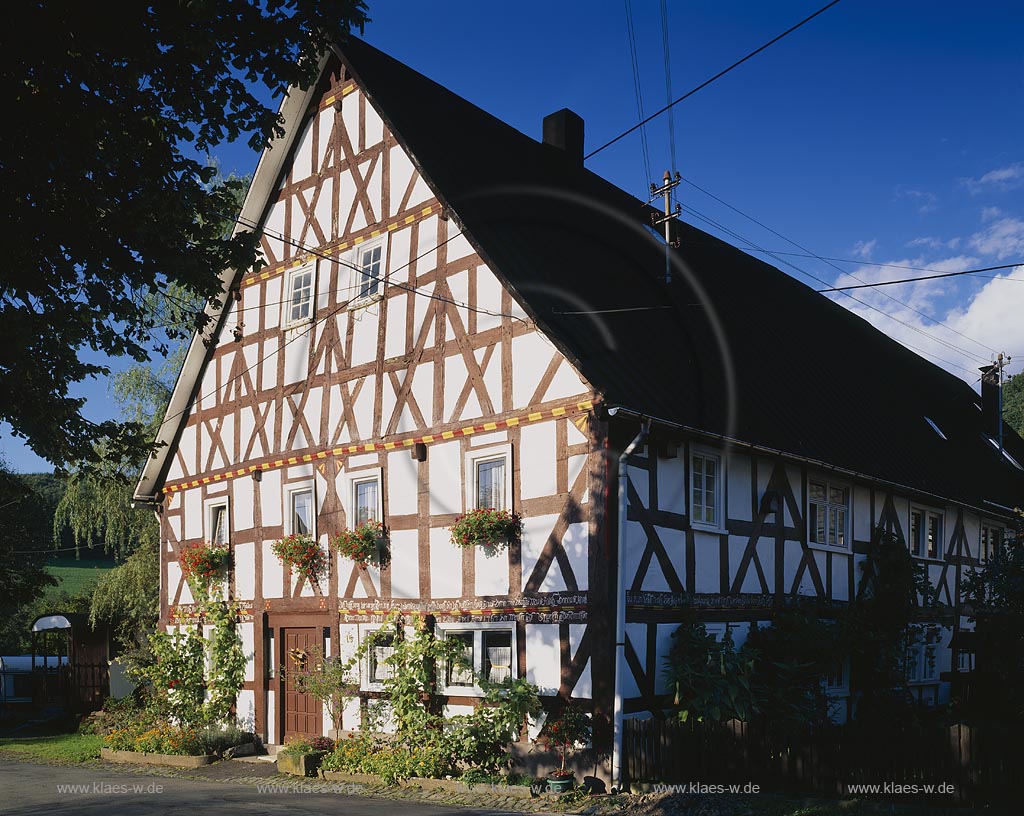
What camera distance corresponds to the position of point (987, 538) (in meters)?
25.4

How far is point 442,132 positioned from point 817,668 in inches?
447

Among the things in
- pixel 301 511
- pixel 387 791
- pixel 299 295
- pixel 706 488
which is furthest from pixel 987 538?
pixel 299 295

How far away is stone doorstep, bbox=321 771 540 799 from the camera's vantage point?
13381mm

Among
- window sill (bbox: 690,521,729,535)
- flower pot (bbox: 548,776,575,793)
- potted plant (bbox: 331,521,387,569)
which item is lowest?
flower pot (bbox: 548,776,575,793)

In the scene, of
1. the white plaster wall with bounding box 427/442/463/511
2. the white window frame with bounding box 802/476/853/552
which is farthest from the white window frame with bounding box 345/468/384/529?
the white window frame with bounding box 802/476/853/552

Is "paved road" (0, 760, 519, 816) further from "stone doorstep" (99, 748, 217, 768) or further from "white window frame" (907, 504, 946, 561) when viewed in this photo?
"white window frame" (907, 504, 946, 561)

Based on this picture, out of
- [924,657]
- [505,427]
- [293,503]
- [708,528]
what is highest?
[505,427]

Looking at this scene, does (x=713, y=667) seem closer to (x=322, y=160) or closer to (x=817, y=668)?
(x=817, y=668)

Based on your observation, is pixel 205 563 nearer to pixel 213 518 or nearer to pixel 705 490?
pixel 213 518

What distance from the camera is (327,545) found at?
58.6ft

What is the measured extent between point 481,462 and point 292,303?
6145mm

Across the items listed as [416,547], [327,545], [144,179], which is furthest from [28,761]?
[144,179]

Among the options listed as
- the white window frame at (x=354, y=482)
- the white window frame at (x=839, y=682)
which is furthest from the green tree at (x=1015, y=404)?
the white window frame at (x=354, y=482)

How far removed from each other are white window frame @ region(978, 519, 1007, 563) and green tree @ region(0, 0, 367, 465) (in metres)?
20.5
